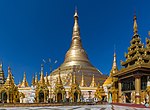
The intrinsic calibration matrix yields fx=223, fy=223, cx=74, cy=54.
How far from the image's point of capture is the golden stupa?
163ft

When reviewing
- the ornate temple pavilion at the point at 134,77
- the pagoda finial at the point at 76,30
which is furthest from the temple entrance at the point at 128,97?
the pagoda finial at the point at 76,30

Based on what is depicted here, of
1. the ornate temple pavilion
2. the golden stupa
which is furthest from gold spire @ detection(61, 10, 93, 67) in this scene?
the ornate temple pavilion

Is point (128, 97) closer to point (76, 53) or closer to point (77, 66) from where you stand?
point (77, 66)

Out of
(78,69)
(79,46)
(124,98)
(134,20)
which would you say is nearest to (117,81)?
(124,98)

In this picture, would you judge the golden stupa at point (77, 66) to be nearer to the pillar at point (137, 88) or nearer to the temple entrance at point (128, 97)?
the temple entrance at point (128, 97)

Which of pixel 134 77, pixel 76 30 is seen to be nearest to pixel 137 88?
pixel 134 77

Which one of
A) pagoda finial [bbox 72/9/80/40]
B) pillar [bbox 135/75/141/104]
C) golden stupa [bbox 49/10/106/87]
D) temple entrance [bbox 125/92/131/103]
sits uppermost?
pagoda finial [bbox 72/9/80/40]

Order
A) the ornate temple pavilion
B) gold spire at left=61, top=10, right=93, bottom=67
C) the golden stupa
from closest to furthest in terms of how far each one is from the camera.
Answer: the ornate temple pavilion < the golden stupa < gold spire at left=61, top=10, right=93, bottom=67

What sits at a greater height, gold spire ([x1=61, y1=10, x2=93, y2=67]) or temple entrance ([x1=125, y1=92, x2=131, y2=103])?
gold spire ([x1=61, y1=10, x2=93, y2=67])

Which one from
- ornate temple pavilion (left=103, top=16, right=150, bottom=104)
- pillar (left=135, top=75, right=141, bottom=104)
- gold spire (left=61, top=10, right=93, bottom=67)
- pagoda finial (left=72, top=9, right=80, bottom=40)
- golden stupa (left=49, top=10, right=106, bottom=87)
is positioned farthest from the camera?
pagoda finial (left=72, top=9, right=80, bottom=40)

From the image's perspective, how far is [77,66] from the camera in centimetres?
5247

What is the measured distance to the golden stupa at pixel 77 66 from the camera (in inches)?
1960

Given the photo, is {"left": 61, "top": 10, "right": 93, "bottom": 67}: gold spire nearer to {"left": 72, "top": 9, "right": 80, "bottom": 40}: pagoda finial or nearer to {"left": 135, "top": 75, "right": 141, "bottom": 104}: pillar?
{"left": 72, "top": 9, "right": 80, "bottom": 40}: pagoda finial

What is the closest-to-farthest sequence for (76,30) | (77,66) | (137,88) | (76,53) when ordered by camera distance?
1. (137,88)
2. (77,66)
3. (76,53)
4. (76,30)
